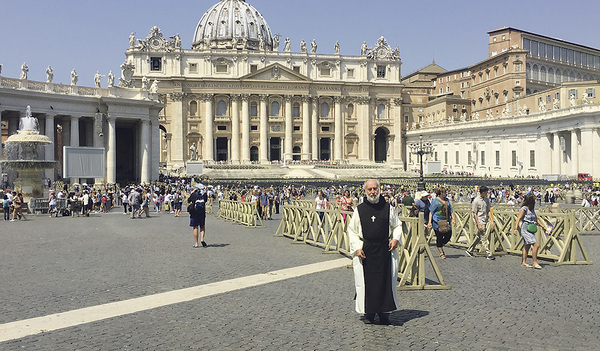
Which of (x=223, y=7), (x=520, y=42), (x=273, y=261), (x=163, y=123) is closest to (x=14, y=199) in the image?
(x=273, y=261)

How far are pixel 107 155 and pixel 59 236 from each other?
27945 mm

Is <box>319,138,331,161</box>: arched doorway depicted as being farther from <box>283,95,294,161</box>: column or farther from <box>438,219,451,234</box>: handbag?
<box>438,219,451,234</box>: handbag

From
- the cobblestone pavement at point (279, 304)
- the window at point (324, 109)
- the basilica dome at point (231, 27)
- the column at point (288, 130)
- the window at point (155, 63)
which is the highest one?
the basilica dome at point (231, 27)

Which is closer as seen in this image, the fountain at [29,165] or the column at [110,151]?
the fountain at [29,165]

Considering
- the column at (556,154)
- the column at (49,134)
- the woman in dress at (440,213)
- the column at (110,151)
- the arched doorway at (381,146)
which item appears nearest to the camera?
the woman in dress at (440,213)

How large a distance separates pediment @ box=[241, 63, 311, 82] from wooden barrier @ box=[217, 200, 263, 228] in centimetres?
6141

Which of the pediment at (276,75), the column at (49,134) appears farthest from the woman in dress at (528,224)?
the pediment at (276,75)

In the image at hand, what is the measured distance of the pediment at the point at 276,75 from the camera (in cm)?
8550

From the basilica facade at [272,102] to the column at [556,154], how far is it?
116 ft

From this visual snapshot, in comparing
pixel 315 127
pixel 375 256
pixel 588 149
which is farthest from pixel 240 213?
pixel 315 127

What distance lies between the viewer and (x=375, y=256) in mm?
7418

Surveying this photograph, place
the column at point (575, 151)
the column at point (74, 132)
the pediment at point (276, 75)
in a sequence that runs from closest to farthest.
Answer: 1. the column at point (74, 132)
2. the column at point (575, 151)
3. the pediment at point (276, 75)

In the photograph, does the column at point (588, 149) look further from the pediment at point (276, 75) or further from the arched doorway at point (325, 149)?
the arched doorway at point (325, 149)

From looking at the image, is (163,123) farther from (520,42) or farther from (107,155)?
(520,42)
